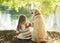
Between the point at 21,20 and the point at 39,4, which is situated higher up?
the point at 39,4

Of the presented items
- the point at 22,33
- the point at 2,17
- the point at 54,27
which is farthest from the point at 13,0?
the point at 54,27

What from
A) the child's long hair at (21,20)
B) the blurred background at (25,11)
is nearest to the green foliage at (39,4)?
the blurred background at (25,11)

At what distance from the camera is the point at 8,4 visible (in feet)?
5.64

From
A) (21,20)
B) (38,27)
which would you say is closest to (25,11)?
(21,20)

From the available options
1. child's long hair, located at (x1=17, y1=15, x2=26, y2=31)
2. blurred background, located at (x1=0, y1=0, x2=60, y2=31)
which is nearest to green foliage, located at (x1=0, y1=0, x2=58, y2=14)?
blurred background, located at (x1=0, y1=0, x2=60, y2=31)

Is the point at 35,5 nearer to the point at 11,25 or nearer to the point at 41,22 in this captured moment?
the point at 41,22

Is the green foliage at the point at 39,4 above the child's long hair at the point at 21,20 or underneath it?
above

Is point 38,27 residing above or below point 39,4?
below

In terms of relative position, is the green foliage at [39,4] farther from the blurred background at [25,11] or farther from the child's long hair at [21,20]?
the child's long hair at [21,20]

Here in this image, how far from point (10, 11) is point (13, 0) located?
122 mm

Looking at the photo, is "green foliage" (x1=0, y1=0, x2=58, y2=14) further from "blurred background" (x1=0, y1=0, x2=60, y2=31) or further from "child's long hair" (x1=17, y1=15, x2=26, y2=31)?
"child's long hair" (x1=17, y1=15, x2=26, y2=31)

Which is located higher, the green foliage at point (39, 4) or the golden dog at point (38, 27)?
the green foliage at point (39, 4)

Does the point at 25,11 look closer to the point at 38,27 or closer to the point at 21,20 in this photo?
the point at 21,20

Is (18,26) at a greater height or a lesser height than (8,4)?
lesser
